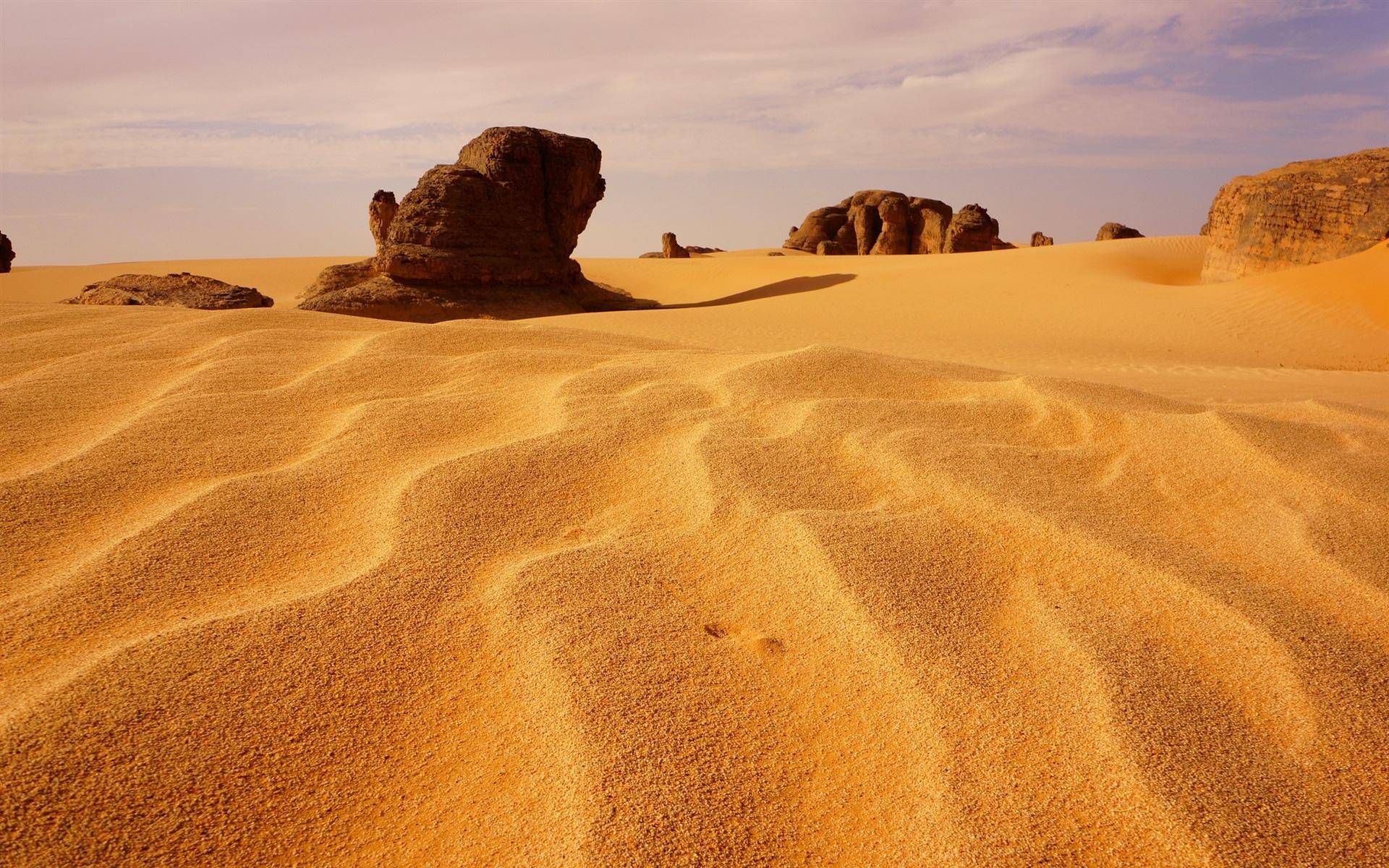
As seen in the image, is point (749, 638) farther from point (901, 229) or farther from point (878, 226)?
point (878, 226)

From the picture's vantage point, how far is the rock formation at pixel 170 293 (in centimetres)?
872

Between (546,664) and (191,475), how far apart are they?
0.98 metres

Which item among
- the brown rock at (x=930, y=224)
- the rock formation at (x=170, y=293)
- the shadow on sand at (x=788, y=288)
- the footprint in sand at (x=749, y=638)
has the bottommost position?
the footprint in sand at (x=749, y=638)

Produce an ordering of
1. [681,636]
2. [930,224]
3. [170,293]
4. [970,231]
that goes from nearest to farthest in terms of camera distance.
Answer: [681,636]
[170,293]
[970,231]
[930,224]

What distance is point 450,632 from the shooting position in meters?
1.15

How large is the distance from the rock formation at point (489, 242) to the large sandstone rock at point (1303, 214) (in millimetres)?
9768

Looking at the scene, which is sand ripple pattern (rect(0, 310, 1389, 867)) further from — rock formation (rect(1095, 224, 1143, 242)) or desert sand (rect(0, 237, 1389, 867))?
rock formation (rect(1095, 224, 1143, 242))

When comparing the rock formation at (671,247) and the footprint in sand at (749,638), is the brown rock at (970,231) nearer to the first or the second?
the rock formation at (671,247)

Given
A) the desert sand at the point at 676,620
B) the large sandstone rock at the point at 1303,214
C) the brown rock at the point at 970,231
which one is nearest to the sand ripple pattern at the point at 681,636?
the desert sand at the point at 676,620

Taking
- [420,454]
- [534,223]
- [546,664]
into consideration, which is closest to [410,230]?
[534,223]

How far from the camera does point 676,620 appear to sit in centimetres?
120

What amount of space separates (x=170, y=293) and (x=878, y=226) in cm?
2326

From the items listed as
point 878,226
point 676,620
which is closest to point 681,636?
point 676,620

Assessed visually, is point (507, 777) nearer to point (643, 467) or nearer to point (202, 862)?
point (202, 862)
